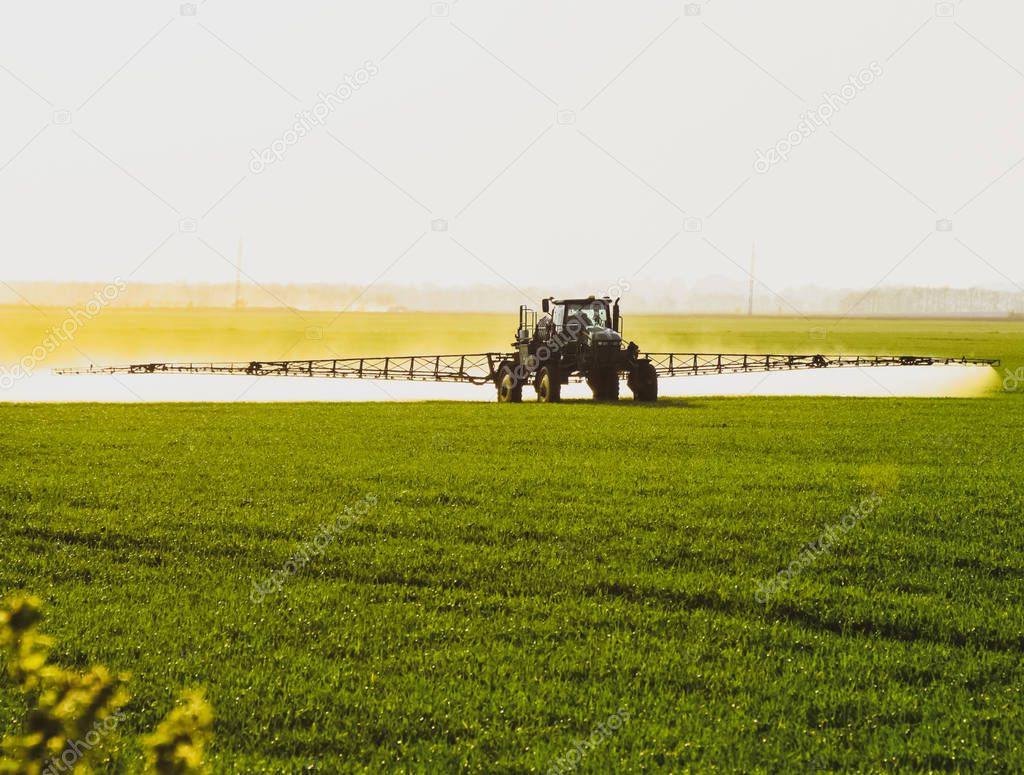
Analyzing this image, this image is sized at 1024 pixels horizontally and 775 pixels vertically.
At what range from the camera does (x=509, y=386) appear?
31.3 metres

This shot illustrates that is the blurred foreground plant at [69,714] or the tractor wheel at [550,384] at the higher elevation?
the tractor wheel at [550,384]

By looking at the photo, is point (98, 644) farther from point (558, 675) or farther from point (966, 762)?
point (966, 762)

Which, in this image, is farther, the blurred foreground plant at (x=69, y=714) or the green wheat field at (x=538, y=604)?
the green wheat field at (x=538, y=604)

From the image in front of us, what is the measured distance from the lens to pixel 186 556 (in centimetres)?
941

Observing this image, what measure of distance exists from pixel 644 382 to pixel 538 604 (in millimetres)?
22835

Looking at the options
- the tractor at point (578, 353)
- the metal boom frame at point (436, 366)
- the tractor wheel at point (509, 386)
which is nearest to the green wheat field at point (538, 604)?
the tractor at point (578, 353)

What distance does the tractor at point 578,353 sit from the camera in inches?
1132

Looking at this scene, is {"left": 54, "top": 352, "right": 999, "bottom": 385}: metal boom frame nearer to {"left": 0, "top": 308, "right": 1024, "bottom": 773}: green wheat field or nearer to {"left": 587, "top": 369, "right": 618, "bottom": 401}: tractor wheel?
{"left": 587, "top": 369, "right": 618, "bottom": 401}: tractor wheel

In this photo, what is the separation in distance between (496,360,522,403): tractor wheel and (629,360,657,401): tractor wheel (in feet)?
12.3

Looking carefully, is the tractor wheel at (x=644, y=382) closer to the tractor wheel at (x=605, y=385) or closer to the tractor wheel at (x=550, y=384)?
the tractor wheel at (x=605, y=385)

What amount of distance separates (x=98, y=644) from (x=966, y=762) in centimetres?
579

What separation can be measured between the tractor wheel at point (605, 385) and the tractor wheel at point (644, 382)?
648mm

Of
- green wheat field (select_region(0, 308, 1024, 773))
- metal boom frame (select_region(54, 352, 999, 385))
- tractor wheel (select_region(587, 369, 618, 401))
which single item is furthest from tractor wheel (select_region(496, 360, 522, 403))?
green wheat field (select_region(0, 308, 1024, 773))

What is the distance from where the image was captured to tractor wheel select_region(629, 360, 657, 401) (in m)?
30.2
